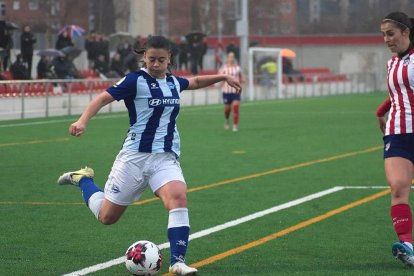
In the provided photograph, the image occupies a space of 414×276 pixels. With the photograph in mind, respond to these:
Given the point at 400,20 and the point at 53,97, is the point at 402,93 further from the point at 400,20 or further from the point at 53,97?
the point at 53,97

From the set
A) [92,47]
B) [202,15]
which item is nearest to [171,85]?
[92,47]

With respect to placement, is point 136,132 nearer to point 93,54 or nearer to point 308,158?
point 308,158

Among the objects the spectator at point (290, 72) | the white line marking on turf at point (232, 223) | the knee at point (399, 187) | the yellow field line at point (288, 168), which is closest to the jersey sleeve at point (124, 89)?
the white line marking on turf at point (232, 223)

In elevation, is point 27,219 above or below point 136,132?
below

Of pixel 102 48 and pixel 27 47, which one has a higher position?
pixel 27 47

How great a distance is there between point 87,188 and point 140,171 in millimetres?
1077

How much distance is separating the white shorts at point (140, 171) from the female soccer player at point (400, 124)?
1.73 meters

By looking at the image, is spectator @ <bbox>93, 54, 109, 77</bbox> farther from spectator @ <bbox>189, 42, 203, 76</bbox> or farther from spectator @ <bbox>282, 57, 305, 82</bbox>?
spectator @ <bbox>282, 57, 305, 82</bbox>

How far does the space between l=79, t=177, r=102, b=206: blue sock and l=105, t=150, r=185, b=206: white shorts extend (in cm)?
69

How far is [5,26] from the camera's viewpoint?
38.2 meters

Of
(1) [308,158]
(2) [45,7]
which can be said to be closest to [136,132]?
(1) [308,158]

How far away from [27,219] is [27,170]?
6.13 meters

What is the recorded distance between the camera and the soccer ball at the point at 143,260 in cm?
870

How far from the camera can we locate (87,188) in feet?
33.2
